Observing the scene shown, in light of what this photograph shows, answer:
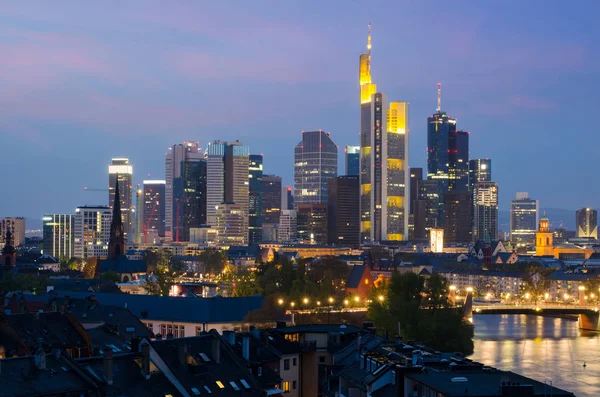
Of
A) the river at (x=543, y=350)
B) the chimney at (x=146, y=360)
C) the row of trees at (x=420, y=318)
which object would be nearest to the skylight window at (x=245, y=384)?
the chimney at (x=146, y=360)

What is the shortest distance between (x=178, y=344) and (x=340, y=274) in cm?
10476

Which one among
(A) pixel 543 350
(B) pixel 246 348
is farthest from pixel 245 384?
(A) pixel 543 350

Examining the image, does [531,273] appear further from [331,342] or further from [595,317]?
[331,342]

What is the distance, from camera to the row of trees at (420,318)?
83.8 meters

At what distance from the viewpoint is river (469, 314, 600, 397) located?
73.4 meters

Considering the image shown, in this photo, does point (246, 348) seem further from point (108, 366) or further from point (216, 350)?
point (108, 366)

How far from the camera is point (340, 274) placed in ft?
478

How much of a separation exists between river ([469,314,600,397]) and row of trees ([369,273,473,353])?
2.17 meters

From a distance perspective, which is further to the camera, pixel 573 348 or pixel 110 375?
pixel 573 348

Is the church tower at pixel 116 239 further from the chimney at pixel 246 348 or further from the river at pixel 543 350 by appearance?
the chimney at pixel 246 348

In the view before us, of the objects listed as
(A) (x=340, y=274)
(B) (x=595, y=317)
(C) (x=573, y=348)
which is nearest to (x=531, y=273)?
(A) (x=340, y=274)

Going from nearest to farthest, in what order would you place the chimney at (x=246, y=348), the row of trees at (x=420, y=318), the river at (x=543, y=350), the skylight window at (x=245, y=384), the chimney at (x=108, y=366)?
the chimney at (x=108, y=366) < the skylight window at (x=245, y=384) < the chimney at (x=246, y=348) < the river at (x=543, y=350) < the row of trees at (x=420, y=318)

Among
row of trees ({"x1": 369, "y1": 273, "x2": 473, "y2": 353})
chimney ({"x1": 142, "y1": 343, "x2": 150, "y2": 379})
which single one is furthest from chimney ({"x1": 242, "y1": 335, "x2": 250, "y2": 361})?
row of trees ({"x1": 369, "y1": 273, "x2": 473, "y2": 353})

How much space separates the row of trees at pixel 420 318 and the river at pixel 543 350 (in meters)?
2.17
